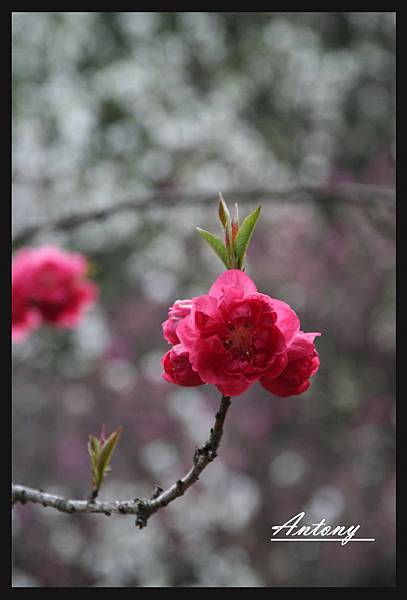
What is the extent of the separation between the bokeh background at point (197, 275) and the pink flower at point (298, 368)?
129 inches

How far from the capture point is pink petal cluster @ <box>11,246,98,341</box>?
4.61 feet

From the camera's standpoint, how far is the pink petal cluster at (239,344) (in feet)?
1.96

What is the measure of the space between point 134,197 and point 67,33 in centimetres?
319

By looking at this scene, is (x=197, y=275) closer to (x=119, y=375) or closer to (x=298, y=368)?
(x=119, y=375)

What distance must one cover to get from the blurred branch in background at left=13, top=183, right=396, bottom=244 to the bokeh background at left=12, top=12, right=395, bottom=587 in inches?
84.8

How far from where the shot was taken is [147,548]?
172 inches

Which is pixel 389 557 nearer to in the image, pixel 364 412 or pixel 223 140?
pixel 364 412

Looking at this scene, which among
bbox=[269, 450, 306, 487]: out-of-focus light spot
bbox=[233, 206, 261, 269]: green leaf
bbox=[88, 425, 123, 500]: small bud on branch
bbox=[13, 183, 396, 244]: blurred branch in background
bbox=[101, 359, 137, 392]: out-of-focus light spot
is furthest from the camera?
bbox=[101, 359, 137, 392]: out-of-focus light spot

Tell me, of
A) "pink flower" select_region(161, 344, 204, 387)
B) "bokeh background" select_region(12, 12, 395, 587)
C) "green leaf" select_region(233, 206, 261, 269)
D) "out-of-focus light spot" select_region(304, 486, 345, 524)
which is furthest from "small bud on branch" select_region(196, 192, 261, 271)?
"out-of-focus light spot" select_region(304, 486, 345, 524)

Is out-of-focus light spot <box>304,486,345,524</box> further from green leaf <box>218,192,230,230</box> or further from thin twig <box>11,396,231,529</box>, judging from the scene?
green leaf <box>218,192,230,230</box>

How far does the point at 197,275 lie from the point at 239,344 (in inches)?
168

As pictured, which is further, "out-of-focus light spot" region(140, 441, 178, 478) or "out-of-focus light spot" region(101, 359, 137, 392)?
"out-of-focus light spot" region(101, 359, 137, 392)

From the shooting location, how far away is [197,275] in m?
4.89

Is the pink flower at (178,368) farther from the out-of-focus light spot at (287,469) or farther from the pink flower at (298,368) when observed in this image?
the out-of-focus light spot at (287,469)
